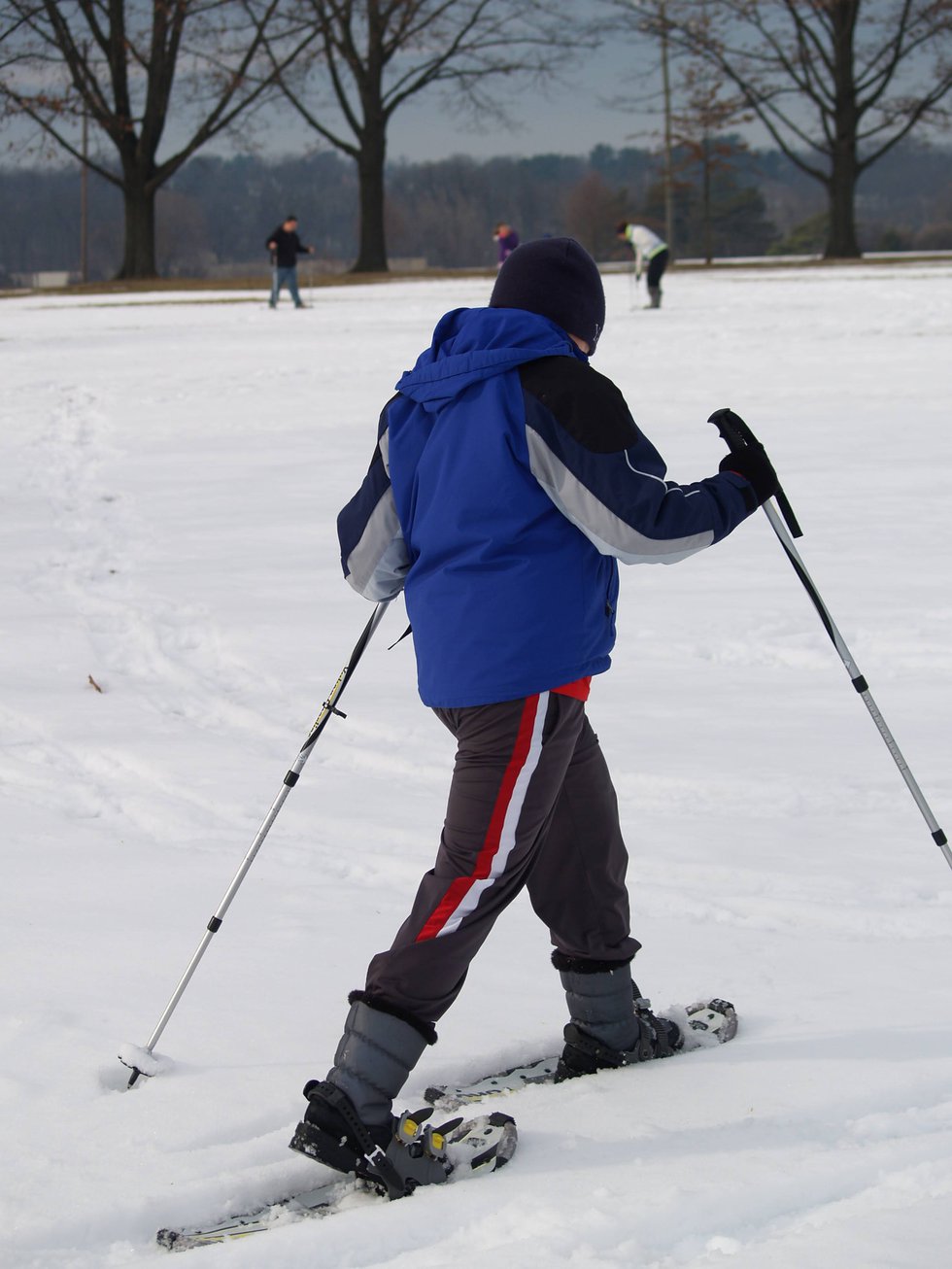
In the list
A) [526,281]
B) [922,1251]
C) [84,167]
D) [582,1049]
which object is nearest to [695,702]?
[582,1049]

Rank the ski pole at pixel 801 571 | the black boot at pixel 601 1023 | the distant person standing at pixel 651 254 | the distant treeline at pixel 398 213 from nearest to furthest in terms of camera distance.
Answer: the ski pole at pixel 801 571
the black boot at pixel 601 1023
the distant person standing at pixel 651 254
the distant treeline at pixel 398 213

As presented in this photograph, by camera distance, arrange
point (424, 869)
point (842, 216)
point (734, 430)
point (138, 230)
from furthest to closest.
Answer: point (842, 216) < point (138, 230) < point (424, 869) < point (734, 430)

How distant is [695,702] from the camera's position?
17.6 ft

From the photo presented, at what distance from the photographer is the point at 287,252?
76.3ft

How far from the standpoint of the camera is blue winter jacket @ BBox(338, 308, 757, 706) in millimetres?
2420

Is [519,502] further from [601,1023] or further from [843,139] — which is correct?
[843,139]

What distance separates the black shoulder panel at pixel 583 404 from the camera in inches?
94.6

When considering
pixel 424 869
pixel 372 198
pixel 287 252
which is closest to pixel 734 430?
pixel 424 869

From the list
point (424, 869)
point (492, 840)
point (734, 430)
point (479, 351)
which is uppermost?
point (479, 351)

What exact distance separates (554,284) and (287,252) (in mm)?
21688

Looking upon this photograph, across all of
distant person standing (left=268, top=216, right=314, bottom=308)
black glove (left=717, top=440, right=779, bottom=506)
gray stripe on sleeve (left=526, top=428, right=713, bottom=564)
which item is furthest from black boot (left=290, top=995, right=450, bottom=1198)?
distant person standing (left=268, top=216, right=314, bottom=308)

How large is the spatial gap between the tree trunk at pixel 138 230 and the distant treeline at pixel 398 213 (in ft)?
197

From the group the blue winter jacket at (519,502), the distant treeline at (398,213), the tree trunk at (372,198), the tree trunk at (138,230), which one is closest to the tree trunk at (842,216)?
the tree trunk at (372,198)

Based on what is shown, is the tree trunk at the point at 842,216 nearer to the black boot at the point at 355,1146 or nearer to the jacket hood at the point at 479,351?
the jacket hood at the point at 479,351
